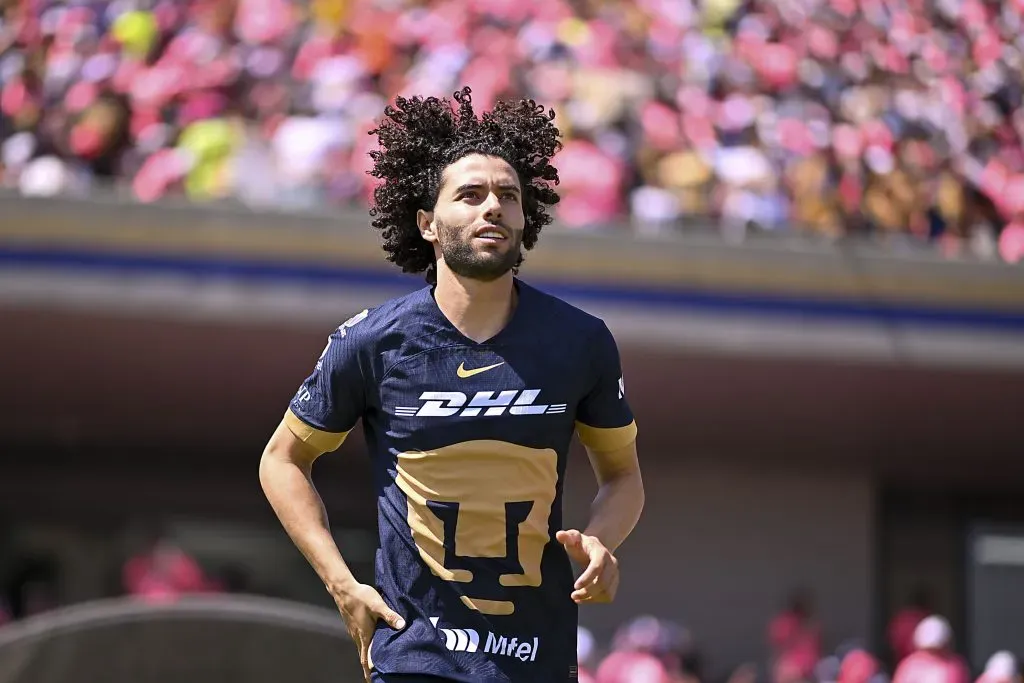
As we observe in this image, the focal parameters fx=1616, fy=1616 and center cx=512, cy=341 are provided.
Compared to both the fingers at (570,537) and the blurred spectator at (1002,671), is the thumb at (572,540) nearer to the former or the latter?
the fingers at (570,537)

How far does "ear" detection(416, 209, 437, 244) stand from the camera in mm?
3396

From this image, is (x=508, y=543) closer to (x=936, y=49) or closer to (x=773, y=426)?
(x=773, y=426)

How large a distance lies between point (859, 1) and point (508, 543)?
9537 mm

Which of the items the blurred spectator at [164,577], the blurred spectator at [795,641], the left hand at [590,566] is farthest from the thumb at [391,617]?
the blurred spectator at [795,641]

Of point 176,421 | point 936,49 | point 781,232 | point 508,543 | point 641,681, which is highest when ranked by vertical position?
point 936,49

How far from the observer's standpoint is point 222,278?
936cm

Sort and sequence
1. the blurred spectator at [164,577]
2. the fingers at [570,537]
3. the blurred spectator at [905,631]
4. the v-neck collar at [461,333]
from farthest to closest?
the blurred spectator at [905,631] → the blurred spectator at [164,577] → the v-neck collar at [461,333] → the fingers at [570,537]

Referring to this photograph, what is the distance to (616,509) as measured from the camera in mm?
3355

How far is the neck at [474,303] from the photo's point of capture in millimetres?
3312

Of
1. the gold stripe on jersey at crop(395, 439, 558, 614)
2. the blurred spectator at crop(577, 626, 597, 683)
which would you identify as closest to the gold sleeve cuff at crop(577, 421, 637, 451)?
the gold stripe on jersey at crop(395, 439, 558, 614)

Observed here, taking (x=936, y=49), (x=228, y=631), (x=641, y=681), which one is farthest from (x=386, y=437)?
(x=936, y=49)

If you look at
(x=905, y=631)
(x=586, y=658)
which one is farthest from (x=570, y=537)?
(x=905, y=631)

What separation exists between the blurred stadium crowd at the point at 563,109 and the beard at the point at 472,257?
611 centimetres

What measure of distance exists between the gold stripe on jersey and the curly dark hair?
0.49 m
